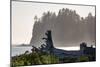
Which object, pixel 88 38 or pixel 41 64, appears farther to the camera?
pixel 88 38

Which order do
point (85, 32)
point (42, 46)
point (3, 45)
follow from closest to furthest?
point (3, 45)
point (42, 46)
point (85, 32)

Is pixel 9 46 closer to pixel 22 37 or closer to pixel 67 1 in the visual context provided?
pixel 22 37

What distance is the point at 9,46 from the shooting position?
2.53 meters

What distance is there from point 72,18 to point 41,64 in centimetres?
69

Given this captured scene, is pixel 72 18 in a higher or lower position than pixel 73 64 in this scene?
higher

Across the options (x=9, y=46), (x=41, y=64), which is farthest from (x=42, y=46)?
(x=9, y=46)

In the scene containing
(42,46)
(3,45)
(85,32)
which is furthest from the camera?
(85,32)

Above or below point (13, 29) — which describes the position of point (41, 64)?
below

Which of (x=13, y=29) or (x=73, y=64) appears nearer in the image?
(x=13, y=29)

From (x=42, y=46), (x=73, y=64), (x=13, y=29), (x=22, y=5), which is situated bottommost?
(x=73, y=64)

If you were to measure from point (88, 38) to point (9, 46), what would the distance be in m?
1.03
